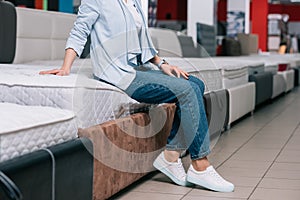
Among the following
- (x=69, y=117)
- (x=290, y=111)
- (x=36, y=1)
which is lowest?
(x=290, y=111)

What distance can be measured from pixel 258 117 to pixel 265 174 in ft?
9.51

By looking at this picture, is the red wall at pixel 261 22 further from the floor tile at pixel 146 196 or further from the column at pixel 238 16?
the floor tile at pixel 146 196

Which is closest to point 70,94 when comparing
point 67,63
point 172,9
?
point 67,63

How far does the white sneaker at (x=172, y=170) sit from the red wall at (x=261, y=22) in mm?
14154

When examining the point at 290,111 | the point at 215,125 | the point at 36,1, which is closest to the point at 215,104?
the point at 215,125

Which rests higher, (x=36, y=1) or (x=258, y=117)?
(x=36, y=1)

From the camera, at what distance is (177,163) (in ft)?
10.3

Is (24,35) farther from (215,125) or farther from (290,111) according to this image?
(290,111)

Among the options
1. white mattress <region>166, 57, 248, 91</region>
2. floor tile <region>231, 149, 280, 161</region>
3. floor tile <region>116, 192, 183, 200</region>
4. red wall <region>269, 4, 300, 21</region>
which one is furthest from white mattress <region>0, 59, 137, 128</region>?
red wall <region>269, 4, 300, 21</region>

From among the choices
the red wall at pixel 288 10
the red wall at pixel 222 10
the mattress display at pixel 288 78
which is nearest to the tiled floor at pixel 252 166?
the mattress display at pixel 288 78

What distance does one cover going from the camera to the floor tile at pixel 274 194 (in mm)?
2848

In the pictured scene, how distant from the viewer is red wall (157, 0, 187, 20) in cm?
2198

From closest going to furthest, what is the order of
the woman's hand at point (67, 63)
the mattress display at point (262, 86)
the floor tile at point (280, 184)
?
1. the woman's hand at point (67, 63)
2. the floor tile at point (280, 184)
3. the mattress display at point (262, 86)

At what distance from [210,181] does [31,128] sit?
1219mm
